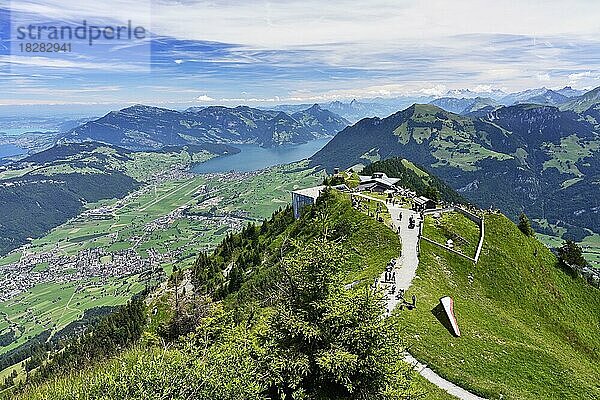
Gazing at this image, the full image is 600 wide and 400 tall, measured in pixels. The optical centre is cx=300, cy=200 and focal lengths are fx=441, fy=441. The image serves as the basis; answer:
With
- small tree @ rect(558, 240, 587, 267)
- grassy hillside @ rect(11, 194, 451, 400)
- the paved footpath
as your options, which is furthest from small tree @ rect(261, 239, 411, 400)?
small tree @ rect(558, 240, 587, 267)

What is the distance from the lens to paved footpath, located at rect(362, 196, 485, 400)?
103 ft

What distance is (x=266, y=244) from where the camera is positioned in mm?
106062

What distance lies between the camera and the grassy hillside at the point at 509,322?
34.9 meters

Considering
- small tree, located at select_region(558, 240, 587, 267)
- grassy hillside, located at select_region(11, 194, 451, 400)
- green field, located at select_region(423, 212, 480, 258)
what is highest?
grassy hillside, located at select_region(11, 194, 451, 400)

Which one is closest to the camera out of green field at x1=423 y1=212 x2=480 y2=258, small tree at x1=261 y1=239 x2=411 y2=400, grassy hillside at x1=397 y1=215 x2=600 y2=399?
small tree at x1=261 y1=239 x2=411 y2=400

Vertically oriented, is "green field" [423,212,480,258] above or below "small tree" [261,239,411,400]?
below

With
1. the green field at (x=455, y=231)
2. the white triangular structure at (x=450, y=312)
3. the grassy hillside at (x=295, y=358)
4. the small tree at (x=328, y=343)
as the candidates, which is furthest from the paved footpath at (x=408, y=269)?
the grassy hillside at (x=295, y=358)

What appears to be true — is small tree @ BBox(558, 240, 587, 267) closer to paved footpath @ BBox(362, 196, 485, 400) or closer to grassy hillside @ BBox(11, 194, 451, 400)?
paved footpath @ BBox(362, 196, 485, 400)

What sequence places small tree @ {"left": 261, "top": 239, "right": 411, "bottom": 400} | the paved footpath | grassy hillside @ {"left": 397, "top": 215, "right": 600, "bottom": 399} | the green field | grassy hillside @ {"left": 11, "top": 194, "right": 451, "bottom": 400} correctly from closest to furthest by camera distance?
grassy hillside @ {"left": 11, "top": 194, "right": 451, "bottom": 400} < small tree @ {"left": 261, "top": 239, "right": 411, "bottom": 400} < the paved footpath < grassy hillside @ {"left": 397, "top": 215, "right": 600, "bottom": 399} < the green field

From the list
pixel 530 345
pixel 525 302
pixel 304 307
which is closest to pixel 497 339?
pixel 530 345

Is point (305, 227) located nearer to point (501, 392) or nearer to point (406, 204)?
point (406, 204)

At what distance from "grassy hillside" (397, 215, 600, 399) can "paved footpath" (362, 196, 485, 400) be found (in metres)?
0.80

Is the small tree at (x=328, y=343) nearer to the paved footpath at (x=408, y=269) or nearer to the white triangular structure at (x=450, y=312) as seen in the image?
the paved footpath at (x=408, y=269)

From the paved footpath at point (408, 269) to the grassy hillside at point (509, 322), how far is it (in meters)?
0.80
